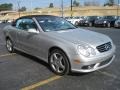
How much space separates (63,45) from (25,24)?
2.48 m

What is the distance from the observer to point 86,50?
546cm

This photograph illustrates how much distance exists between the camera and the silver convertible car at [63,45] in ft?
18.0

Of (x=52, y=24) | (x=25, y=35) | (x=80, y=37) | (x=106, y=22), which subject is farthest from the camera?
(x=106, y=22)

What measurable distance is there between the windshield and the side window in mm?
242

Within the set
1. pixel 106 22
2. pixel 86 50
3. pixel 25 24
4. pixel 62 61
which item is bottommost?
pixel 62 61

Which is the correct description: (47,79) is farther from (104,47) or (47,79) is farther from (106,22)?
(106,22)

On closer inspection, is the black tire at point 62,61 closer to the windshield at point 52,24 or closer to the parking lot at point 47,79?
the parking lot at point 47,79

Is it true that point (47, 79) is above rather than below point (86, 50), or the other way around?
below

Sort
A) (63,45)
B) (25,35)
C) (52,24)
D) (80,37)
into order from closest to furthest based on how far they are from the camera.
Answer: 1. (63,45)
2. (80,37)
3. (52,24)
4. (25,35)

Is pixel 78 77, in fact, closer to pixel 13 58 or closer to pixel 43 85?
pixel 43 85

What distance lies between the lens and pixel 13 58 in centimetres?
810

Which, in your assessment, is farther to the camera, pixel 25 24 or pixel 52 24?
pixel 25 24

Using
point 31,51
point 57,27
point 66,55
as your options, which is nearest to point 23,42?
point 31,51

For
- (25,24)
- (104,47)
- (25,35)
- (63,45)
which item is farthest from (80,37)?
(25,24)
